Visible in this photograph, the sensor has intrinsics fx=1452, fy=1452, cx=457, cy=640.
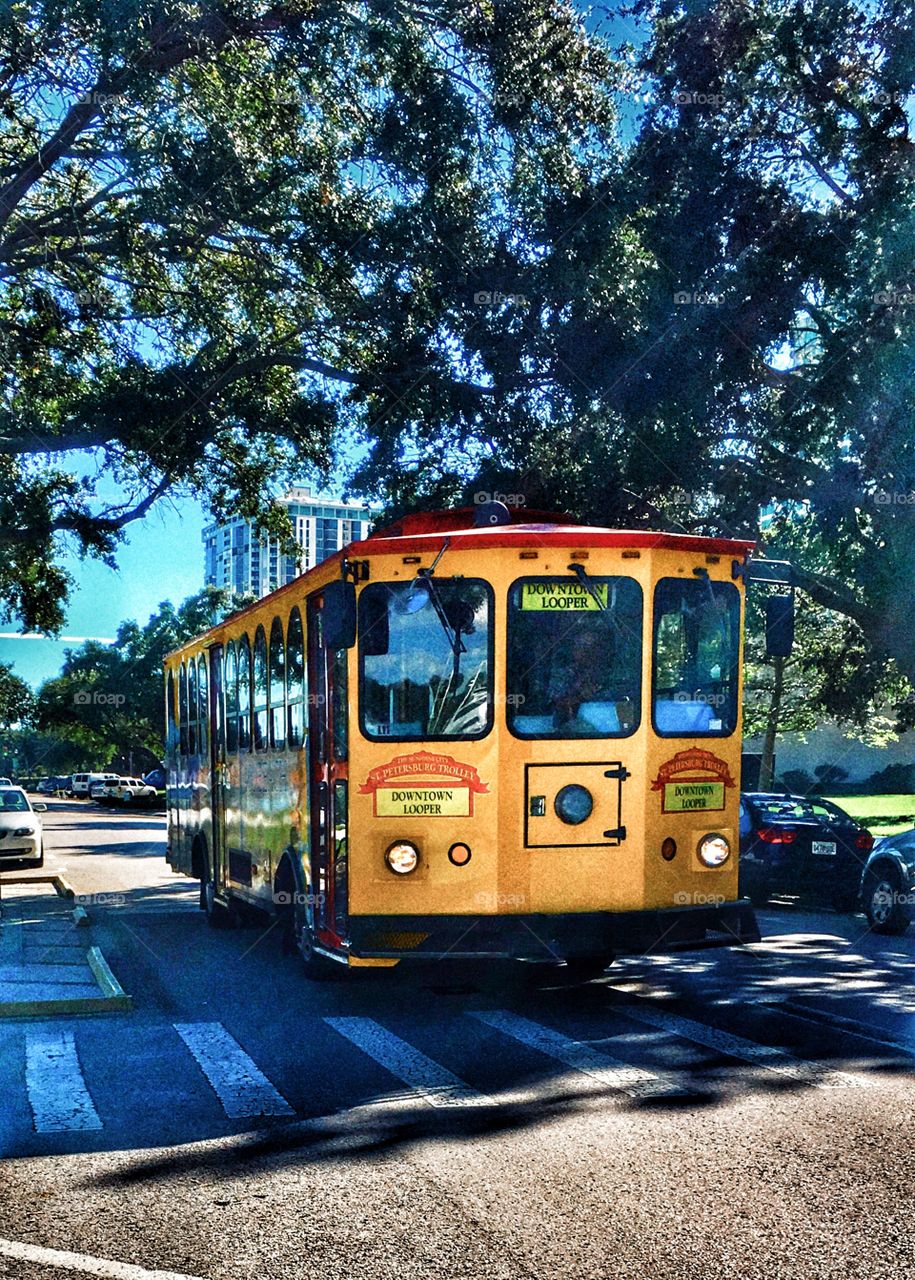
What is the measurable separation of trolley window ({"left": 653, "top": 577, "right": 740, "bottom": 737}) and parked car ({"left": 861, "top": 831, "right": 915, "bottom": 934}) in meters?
6.52

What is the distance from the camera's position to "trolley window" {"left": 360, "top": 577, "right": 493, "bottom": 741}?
389 inches

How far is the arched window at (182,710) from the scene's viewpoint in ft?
59.9

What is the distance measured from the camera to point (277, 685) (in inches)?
495

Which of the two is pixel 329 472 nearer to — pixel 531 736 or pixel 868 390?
pixel 868 390

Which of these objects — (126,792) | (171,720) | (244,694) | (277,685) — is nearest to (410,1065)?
(277,685)

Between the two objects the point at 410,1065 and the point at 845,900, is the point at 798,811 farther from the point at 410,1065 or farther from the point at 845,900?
the point at 410,1065

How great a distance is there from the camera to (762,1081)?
809cm

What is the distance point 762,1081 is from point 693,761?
8.89ft

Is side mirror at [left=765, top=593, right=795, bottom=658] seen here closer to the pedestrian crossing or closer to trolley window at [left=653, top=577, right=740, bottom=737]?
trolley window at [left=653, top=577, right=740, bottom=737]

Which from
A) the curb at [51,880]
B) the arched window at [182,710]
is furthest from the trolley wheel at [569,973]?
the curb at [51,880]

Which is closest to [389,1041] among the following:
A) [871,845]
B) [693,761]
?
[693,761]

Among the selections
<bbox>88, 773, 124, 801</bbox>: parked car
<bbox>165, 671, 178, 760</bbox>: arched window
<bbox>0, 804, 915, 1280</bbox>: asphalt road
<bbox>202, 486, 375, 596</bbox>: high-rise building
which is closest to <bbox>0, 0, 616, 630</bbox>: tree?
<bbox>165, 671, 178, 760</bbox>: arched window

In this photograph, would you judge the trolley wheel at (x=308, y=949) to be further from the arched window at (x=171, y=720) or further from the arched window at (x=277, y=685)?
the arched window at (x=171, y=720)

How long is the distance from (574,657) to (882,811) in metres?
38.5
